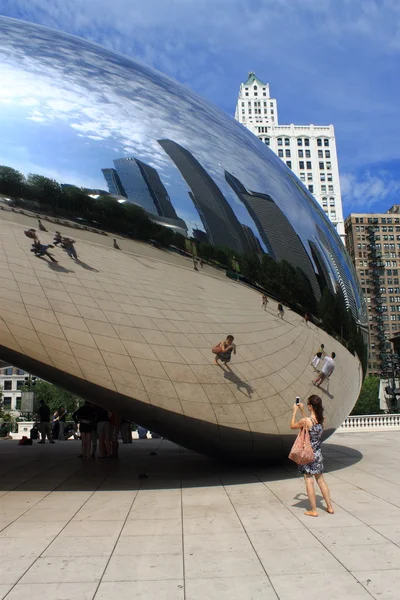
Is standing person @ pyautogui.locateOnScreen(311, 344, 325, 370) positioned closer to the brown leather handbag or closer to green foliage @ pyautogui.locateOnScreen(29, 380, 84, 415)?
the brown leather handbag

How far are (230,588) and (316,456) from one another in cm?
247

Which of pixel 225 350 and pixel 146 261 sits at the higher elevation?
pixel 146 261

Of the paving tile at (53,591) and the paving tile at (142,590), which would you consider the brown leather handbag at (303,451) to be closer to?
the paving tile at (142,590)

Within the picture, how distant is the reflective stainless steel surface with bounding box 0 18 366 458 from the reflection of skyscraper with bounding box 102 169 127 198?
0.02m

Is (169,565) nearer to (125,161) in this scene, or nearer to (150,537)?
(150,537)

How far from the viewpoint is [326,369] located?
7.22 m

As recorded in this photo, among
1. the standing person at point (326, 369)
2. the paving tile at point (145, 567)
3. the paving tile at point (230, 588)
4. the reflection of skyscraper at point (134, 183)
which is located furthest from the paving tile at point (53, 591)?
the standing person at point (326, 369)

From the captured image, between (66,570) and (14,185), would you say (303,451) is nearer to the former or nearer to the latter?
(66,570)

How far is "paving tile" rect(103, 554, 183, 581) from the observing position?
3777mm

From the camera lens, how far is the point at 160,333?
6.11 metres

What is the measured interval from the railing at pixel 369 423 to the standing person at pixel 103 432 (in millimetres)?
11973

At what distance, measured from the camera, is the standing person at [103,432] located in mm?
10672

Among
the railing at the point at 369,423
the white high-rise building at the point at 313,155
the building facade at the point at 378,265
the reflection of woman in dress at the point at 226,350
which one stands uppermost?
the white high-rise building at the point at 313,155

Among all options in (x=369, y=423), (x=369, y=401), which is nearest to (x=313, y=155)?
(x=369, y=401)
